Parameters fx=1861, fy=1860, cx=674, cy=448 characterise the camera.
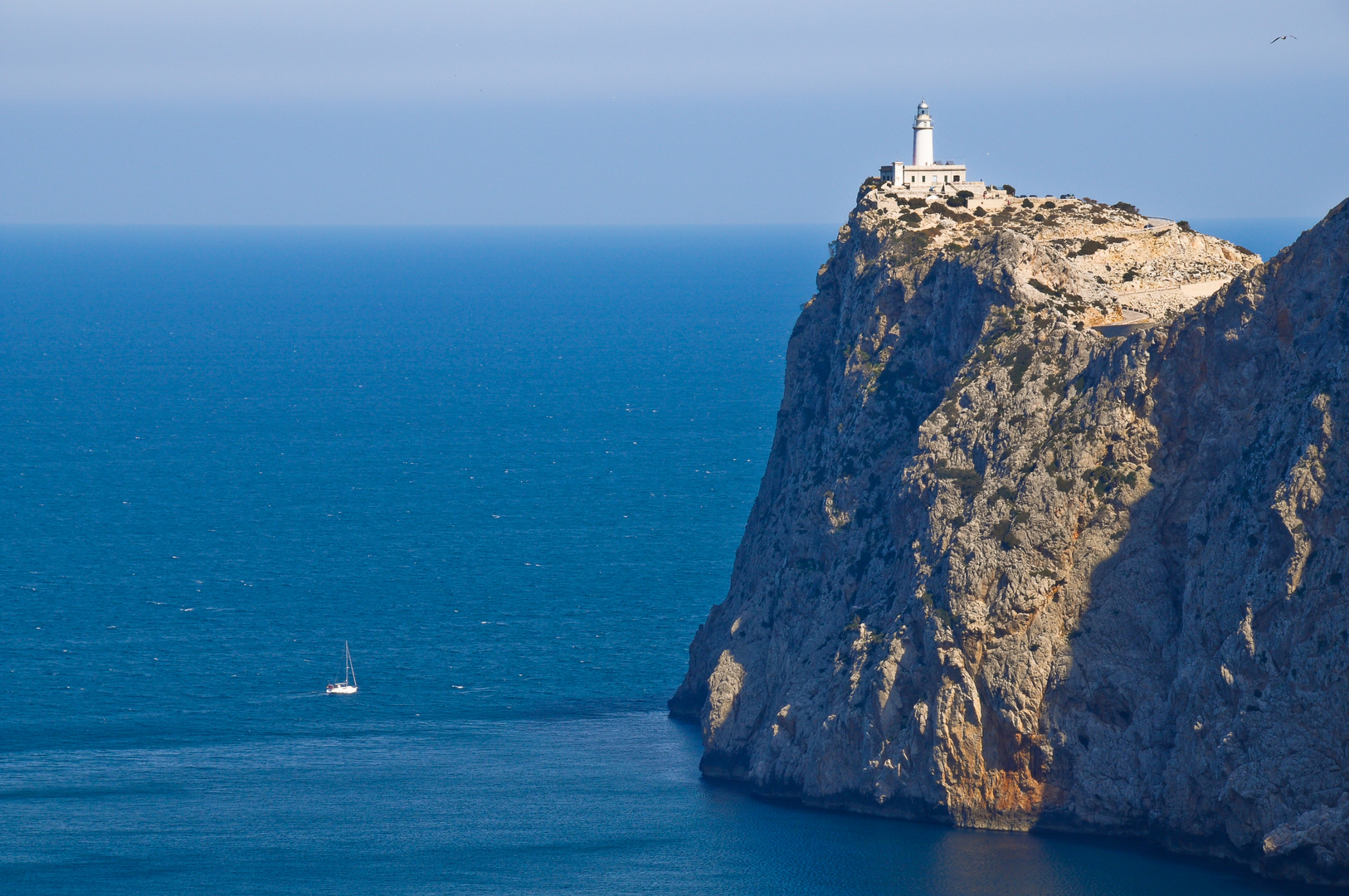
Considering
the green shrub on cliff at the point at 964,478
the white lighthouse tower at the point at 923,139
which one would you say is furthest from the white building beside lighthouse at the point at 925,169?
the green shrub on cliff at the point at 964,478

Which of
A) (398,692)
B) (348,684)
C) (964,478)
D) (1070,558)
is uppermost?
(964,478)

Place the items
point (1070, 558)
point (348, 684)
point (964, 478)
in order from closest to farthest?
point (1070, 558) < point (964, 478) < point (348, 684)

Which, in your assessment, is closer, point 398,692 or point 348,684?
point 398,692

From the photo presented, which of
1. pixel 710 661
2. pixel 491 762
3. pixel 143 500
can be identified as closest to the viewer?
pixel 491 762

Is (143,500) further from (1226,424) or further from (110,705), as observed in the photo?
(1226,424)

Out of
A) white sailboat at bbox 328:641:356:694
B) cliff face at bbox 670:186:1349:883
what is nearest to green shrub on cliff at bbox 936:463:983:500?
cliff face at bbox 670:186:1349:883

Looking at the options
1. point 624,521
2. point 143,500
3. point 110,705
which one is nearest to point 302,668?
point 110,705

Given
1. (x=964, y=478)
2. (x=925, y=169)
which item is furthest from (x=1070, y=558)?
(x=925, y=169)

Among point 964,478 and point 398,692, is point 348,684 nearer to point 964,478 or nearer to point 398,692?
point 398,692
